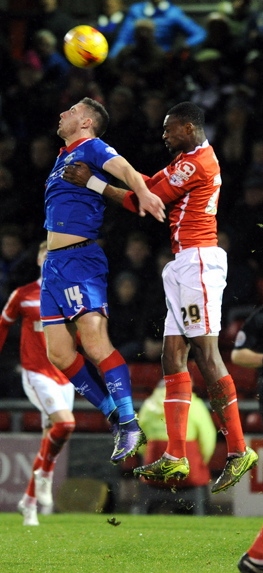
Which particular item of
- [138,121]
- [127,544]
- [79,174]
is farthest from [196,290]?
[138,121]

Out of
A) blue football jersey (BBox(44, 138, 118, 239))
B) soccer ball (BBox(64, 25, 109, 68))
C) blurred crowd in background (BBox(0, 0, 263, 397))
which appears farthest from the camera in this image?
blurred crowd in background (BBox(0, 0, 263, 397))

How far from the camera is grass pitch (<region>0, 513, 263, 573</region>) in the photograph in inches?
258

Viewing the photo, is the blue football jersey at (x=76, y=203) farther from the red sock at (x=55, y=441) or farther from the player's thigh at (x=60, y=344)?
the red sock at (x=55, y=441)

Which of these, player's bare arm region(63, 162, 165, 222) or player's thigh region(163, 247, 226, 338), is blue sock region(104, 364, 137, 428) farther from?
player's bare arm region(63, 162, 165, 222)

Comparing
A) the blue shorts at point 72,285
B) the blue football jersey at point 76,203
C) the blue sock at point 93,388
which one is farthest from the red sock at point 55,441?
the blue football jersey at point 76,203

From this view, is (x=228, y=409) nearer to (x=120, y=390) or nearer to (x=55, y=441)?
(x=120, y=390)

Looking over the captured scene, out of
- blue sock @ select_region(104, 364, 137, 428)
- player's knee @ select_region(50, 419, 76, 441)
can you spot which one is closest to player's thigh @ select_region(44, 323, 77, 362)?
blue sock @ select_region(104, 364, 137, 428)

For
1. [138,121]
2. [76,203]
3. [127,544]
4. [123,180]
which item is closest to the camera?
[123,180]

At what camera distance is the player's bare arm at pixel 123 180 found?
646 centimetres

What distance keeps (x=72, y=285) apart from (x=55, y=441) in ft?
10.3

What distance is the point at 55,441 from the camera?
984cm

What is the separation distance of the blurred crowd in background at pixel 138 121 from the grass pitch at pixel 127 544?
6.85ft

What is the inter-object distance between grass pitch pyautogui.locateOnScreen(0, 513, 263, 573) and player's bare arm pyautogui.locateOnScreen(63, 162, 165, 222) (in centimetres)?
209

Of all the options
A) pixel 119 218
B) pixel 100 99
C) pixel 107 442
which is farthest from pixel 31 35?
pixel 107 442
